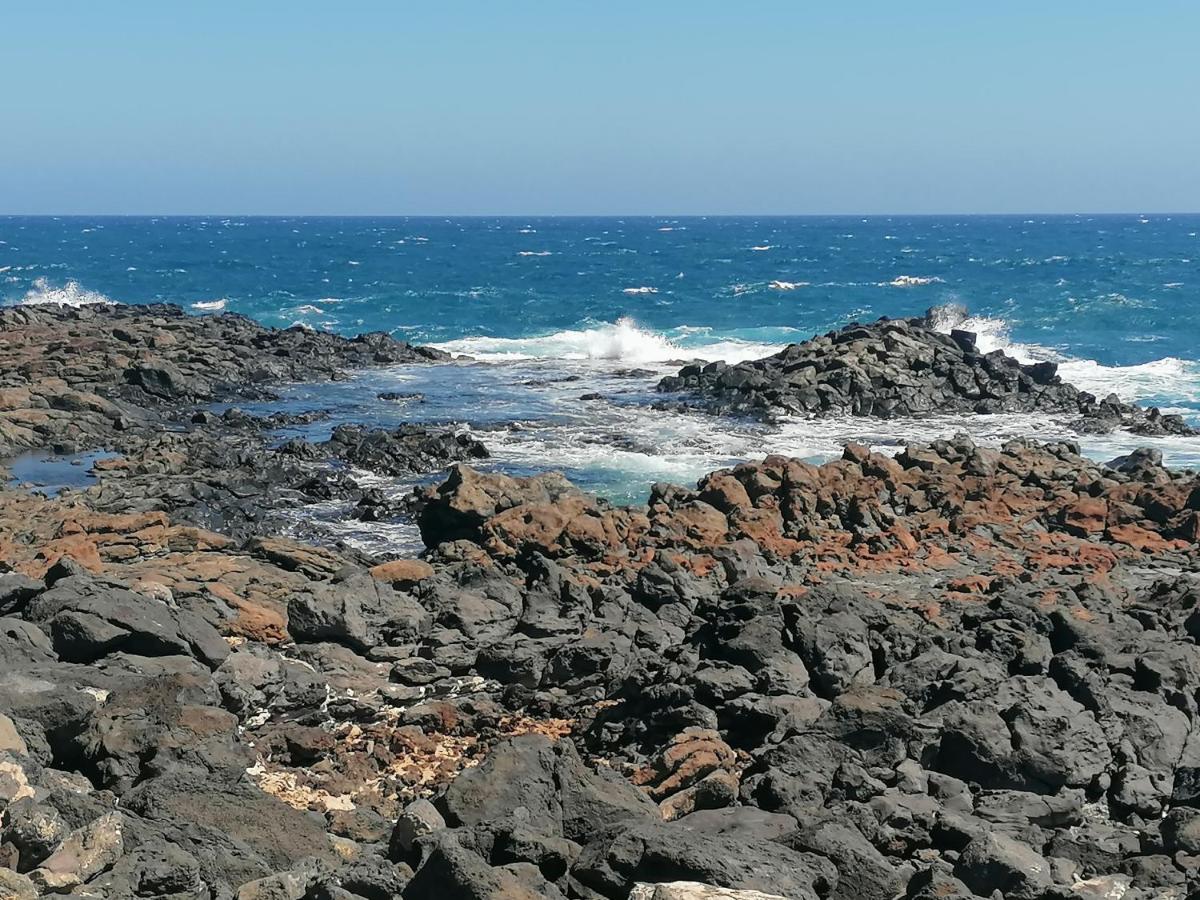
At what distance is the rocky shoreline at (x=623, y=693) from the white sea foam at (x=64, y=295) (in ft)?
195

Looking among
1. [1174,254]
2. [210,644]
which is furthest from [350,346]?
[1174,254]

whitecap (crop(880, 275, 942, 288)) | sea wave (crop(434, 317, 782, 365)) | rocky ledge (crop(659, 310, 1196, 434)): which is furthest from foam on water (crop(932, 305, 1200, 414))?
whitecap (crop(880, 275, 942, 288))

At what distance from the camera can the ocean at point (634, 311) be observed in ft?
122

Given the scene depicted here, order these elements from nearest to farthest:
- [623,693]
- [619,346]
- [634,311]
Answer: [623,693], [619,346], [634,311]

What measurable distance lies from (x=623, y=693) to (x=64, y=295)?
7818cm

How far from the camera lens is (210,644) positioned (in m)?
14.3

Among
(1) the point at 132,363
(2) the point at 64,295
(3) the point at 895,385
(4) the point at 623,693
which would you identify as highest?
(2) the point at 64,295

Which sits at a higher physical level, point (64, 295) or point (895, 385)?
point (64, 295)

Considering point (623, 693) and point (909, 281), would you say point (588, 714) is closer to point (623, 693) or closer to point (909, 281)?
point (623, 693)

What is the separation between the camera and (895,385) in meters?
42.3

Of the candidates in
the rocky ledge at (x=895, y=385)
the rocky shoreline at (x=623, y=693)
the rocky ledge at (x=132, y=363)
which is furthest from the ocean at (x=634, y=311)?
the rocky shoreline at (x=623, y=693)

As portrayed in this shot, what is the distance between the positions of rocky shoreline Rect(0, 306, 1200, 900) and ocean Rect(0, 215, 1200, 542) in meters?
6.34

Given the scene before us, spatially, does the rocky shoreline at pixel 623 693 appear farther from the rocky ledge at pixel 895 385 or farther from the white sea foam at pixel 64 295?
the white sea foam at pixel 64 295

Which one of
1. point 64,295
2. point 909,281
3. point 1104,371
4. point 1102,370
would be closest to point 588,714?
point 1104,371
